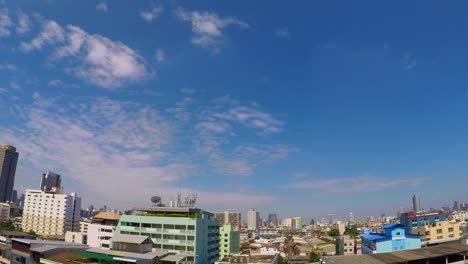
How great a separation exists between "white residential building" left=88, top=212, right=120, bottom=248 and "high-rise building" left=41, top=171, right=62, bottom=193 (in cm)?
8954

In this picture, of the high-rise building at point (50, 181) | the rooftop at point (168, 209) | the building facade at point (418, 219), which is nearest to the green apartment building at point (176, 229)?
the rooftop at point (168, 209)

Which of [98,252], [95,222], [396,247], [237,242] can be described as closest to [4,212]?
[95,222]

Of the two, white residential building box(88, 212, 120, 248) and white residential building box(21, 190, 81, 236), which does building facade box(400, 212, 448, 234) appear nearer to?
white residential building box(88, 212, 120, 248)

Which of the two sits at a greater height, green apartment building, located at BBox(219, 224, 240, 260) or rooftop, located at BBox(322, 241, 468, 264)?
rooftop, located at BBox(322, 241, 468, 264)

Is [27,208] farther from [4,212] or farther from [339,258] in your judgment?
[339,258]

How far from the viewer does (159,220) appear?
63500 millimetres

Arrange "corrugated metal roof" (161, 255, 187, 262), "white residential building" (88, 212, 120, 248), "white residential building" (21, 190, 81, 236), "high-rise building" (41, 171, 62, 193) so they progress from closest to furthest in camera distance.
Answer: "corrugated metal roof" (161, 255, 187, 262) < "white residential building" (88, 212, 120, 248) < "white residential building" (21, 190, 81, 236) < "high-rise building" (41, 171, 62, 193)

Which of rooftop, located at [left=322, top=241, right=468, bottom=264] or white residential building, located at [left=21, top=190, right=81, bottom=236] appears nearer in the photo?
rooftop, located at [left=322, top=241, right=468, bottom=264]

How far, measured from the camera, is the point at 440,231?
89.7 m

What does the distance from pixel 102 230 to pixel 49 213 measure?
8046 cm

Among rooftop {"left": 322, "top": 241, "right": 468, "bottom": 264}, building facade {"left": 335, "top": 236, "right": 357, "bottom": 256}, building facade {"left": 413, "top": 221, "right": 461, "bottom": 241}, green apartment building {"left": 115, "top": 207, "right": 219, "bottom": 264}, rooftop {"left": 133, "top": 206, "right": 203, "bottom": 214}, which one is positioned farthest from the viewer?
building facade {"left": 335, "top": 236, "right": 357, "bottom": 256}

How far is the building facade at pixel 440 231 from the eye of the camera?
88.5 metres

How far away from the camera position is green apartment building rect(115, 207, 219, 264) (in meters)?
60.8

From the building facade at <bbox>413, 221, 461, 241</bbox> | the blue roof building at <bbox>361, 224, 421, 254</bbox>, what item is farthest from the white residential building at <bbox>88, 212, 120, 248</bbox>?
the building facade at <bbox>413, 221, 461, 241</bbox>
